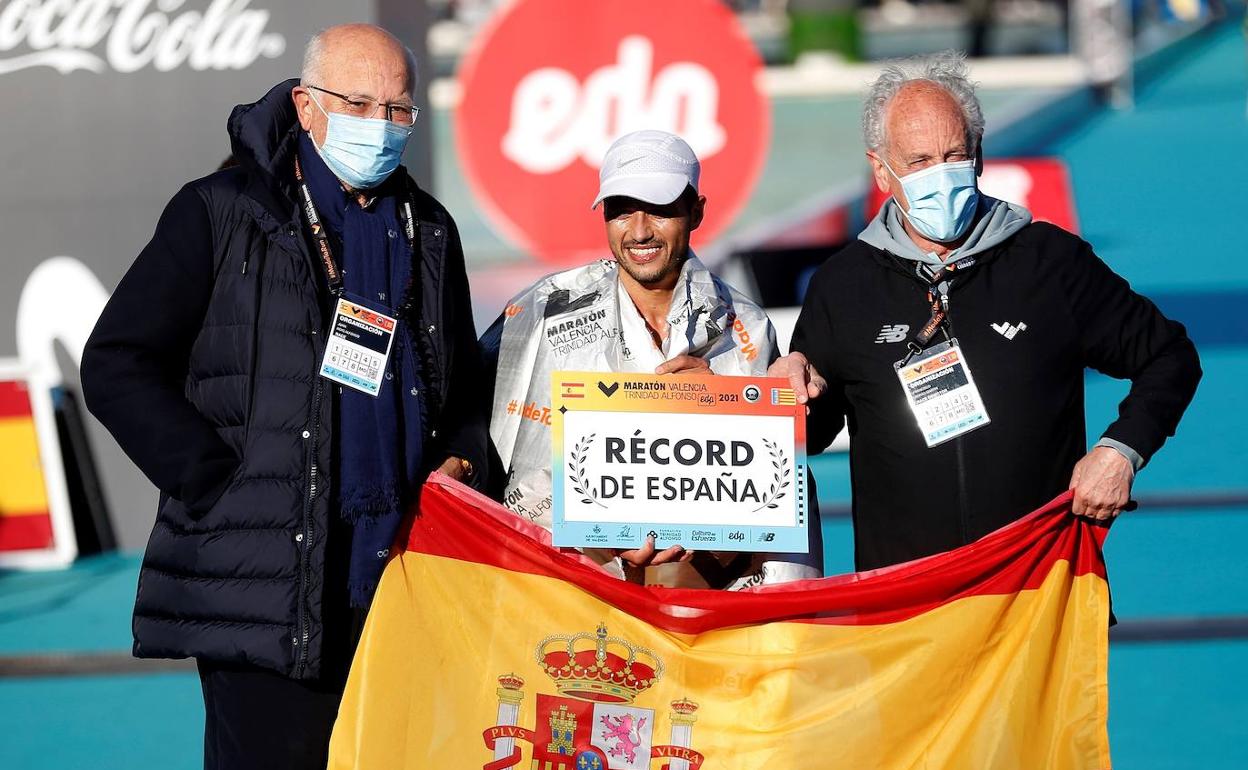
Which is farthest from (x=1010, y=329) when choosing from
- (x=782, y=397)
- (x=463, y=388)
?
(x=463, y=388)

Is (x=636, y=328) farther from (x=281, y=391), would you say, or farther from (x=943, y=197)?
(x=281, y=391)

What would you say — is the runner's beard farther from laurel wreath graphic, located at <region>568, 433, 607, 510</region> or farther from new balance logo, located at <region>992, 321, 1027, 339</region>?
new balance logo, located at <region>992, 321, 1027, 339</region>

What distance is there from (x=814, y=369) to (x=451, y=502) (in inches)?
31.4

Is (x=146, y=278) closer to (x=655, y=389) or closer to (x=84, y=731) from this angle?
(x=655, y=389)

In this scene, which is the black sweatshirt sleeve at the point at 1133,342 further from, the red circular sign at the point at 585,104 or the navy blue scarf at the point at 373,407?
the red circular sign at the point at 585,104

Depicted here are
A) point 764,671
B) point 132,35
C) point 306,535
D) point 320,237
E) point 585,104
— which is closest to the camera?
point 306,535

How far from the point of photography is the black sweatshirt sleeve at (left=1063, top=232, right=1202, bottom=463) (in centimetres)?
298

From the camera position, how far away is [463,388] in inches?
124

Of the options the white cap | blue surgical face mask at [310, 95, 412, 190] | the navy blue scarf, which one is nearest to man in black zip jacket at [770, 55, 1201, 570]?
the white cap

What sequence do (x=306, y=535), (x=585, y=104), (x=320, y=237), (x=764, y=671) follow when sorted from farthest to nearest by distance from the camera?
1. (x=585, y=104)
2. (x=764, y=671)
3. (x=320, y=237)
4. (x=306, y=535)

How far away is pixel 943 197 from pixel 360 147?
1.17 m

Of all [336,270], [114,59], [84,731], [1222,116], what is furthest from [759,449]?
[1222,116]

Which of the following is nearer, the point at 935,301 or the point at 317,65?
the point at 317,65

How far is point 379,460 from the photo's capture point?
2863 millimetres
